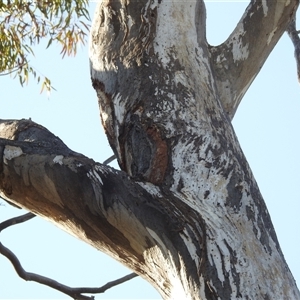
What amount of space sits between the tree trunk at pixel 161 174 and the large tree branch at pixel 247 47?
2cm

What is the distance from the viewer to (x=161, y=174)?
A: 161 cm

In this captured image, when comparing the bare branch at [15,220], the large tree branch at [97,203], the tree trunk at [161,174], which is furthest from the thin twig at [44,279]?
the large tree branch at [97,203]

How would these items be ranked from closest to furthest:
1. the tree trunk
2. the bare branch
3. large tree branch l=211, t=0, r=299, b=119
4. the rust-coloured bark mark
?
the tree trunk → the rust-coloured bark mark → large tree branch l=211, t=0, r=299, b=119 → the bare branch

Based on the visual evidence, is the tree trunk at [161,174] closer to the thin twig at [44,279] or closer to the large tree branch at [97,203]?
the large tree branch at [97,203]

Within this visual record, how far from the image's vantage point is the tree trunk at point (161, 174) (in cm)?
144

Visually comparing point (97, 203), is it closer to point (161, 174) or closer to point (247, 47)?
point (161, 174)

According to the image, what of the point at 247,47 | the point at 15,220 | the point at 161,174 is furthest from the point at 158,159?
the point at 15,220

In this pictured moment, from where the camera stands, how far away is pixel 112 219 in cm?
150

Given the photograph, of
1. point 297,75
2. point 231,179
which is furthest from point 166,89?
point 297,75

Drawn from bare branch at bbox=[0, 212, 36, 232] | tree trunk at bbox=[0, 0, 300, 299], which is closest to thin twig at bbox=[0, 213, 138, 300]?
bare branch at bbox=[0, 212, 36, 232]

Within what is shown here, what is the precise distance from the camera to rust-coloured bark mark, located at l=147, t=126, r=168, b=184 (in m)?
1.60

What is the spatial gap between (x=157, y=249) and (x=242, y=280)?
0.18m

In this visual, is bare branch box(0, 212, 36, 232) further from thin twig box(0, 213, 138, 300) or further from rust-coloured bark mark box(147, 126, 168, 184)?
→ rust-coloured bark mark box(147, 126, 168, 184)

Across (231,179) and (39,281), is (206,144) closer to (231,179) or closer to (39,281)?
(231,179)
